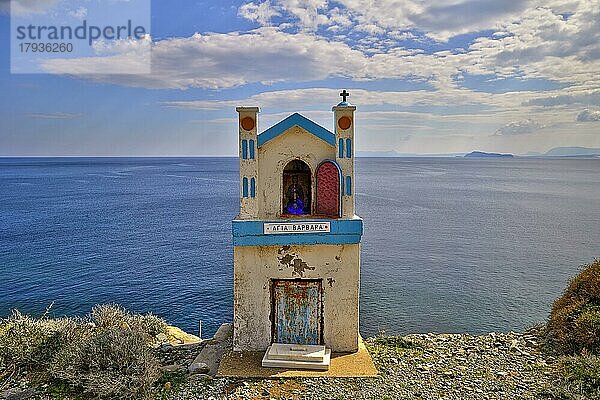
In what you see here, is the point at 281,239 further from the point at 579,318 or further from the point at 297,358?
the point at 579,318

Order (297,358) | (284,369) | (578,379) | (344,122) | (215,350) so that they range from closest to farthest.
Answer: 1. (578,379)
2. (284,369)
3. (297,358)
4. (344,122)
5. (215,350)

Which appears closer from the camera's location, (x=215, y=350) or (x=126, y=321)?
(x=215, y=350)

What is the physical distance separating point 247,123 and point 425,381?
6.50m

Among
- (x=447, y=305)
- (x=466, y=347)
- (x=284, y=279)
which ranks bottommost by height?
(x=447, y=305)

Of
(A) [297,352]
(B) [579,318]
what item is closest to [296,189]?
(A) [297,352]

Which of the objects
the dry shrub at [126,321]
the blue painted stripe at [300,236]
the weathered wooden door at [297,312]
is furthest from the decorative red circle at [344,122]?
the dry shrub at [126,321]

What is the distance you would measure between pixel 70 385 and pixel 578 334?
11003 millimetres

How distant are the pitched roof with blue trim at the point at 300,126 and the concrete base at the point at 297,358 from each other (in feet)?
14.8

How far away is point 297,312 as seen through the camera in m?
11.3

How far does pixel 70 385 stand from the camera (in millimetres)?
9523

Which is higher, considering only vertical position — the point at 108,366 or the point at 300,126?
the point at 300,126

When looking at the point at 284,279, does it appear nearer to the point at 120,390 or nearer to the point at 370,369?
the point at 370,369

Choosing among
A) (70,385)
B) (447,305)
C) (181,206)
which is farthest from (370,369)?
(181,206)

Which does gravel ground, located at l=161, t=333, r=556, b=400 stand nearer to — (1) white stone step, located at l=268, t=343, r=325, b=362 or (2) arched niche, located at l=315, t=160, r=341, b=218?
(1) white stone step, located at l=268, t=343, r=325, b=362
